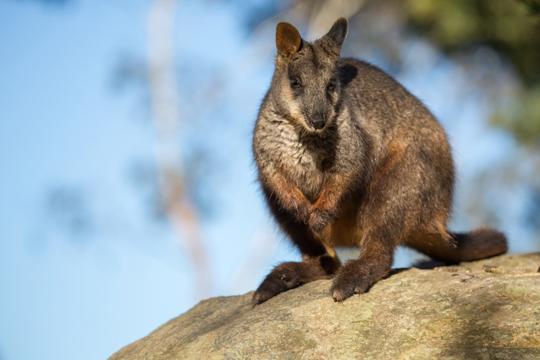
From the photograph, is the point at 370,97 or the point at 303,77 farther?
the point at 370,97

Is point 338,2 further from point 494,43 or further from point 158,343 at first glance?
point 158,343

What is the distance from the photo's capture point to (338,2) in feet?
58.5

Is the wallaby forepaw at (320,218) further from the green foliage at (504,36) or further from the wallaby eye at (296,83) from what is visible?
the green foliage at (504,36)

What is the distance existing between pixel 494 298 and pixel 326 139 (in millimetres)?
1684

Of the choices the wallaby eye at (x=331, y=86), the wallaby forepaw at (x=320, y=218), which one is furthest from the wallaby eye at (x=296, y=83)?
the wallaby forepaw at (x=320, y=218)

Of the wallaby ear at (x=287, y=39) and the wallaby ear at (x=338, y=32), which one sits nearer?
the wallaby ear at (x=287, y=39)

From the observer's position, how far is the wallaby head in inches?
218

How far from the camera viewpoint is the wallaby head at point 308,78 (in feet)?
18.2

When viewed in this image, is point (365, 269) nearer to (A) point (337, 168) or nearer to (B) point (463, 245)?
(A) point (337, 168)

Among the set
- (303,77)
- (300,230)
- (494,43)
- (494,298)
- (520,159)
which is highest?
(494,43)

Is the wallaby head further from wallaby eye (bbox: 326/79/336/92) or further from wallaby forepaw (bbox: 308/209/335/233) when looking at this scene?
wallaby forepaw (bbox: 308/209/335/233)

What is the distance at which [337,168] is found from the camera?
18.5 feet

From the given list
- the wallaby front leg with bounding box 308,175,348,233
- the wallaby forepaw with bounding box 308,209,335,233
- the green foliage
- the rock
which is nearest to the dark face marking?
the wallaby front leg with bounding box 308,175,348,233

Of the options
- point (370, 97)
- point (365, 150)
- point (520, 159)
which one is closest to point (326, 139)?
point (365, 150)
